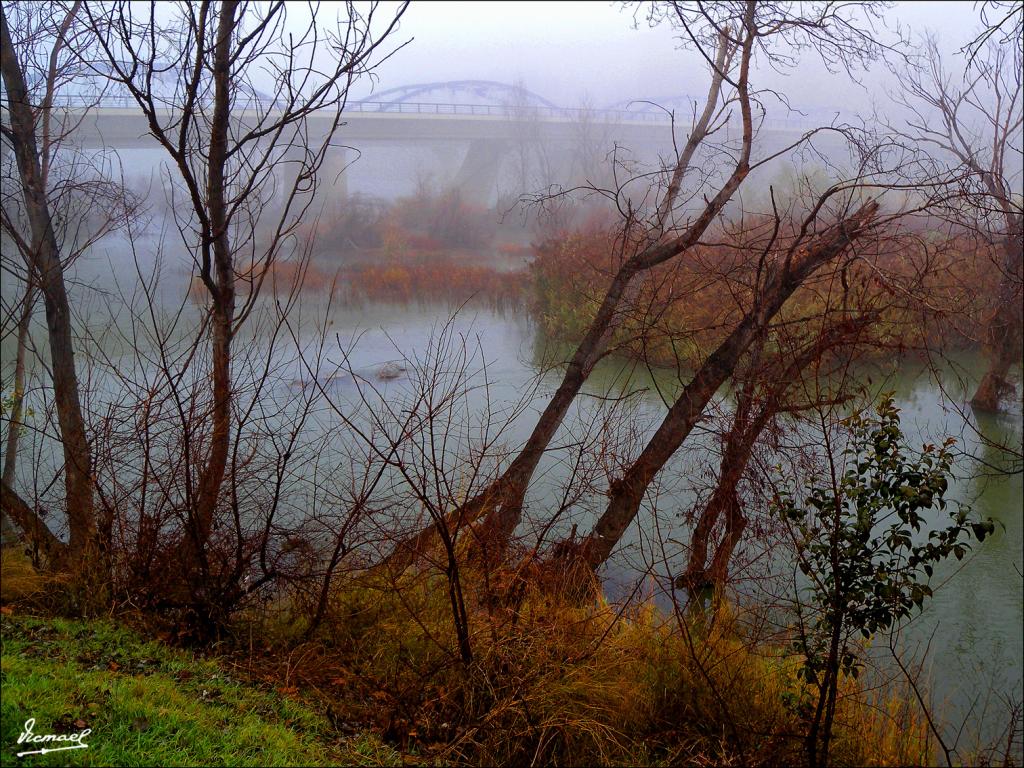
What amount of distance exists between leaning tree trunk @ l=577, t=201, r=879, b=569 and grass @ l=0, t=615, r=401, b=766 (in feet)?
8.30

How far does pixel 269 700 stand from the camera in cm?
320

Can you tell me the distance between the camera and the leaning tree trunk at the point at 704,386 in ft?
17.3

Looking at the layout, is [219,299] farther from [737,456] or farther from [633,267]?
[737,456]

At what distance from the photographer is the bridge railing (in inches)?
249

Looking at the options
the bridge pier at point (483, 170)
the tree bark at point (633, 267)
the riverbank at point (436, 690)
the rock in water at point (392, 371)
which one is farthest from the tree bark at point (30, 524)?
the bridge pier at point (483, 170)

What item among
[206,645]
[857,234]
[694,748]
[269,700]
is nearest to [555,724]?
[694,748]

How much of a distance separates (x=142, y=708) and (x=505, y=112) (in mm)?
9423

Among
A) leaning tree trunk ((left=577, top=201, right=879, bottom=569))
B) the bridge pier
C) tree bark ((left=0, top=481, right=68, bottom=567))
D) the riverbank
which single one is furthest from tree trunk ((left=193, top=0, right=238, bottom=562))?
the bridge pier

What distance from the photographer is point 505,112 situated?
1066 cm

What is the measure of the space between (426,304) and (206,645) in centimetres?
509

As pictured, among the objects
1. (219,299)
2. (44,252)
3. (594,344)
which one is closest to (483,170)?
(594,344)

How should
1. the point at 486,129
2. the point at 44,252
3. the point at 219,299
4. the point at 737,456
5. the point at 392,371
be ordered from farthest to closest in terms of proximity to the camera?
1. the point at 486,129
2. the point at 392,371
3. the point at 737,456
4. the point at 44,252
5. the point at 219,299

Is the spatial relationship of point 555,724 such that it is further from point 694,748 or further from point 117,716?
point 117,716

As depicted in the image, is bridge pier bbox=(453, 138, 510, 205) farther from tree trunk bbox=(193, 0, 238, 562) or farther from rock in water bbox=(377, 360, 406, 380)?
tree trunk bbox=(193, 0, 238, 562)
